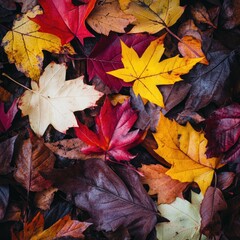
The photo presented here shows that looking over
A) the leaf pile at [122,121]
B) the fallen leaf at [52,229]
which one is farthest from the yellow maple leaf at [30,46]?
the fallen leaf at [52,229]

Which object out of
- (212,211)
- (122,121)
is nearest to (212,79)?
(122,121)

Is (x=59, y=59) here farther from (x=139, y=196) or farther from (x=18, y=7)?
(x=139, y=196)

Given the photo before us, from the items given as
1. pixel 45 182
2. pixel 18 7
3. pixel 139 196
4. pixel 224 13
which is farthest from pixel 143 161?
pixel 18 7

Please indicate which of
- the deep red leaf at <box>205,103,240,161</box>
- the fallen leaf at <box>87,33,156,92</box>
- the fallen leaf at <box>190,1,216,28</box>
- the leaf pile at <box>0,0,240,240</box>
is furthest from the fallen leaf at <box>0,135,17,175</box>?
the fallen leaf at <box>190,1,216,28</box>

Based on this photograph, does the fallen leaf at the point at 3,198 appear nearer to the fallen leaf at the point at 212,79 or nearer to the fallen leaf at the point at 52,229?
the fallen leaf at the point at 52,229

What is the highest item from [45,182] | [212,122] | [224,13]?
[224,13]
